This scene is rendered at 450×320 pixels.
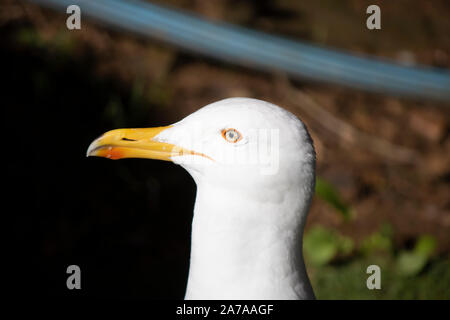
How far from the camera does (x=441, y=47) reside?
4520 mm

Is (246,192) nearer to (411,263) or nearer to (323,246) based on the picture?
(323,246)

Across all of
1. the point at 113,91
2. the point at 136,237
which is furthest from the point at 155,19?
the point at 136,237

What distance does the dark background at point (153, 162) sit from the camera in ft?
9.92

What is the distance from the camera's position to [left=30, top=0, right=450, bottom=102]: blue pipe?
3797mm

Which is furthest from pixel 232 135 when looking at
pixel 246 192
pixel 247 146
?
pixel 246 192

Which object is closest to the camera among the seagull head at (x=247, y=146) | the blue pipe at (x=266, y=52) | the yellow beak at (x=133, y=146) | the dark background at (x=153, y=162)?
the seagull head at (x=247, y=146)

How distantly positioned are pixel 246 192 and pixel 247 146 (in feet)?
0.46

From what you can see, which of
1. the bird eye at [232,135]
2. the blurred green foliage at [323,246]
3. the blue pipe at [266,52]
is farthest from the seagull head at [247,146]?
the blue pipe at [266,52]

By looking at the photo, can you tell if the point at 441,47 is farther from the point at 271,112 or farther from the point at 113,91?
the point at 271,112

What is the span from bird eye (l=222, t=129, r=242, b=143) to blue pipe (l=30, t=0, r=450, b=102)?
227cm

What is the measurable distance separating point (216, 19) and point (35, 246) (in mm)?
2260

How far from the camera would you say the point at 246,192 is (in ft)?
5.49

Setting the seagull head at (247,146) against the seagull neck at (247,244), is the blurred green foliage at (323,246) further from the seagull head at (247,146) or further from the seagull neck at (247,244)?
the seagull head at (247,146)

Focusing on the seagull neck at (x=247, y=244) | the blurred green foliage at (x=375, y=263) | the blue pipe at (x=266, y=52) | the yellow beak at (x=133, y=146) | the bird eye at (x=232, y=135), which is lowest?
the blurred green foliage at (x=375, y=263)
